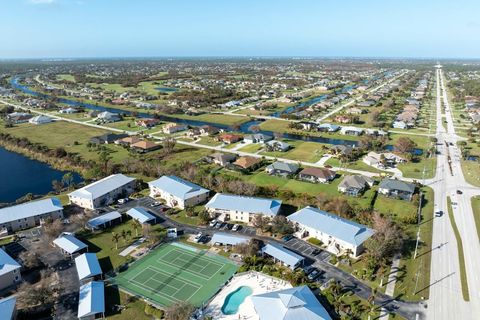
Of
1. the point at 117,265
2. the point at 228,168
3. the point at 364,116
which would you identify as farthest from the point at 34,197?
the point at 364,116

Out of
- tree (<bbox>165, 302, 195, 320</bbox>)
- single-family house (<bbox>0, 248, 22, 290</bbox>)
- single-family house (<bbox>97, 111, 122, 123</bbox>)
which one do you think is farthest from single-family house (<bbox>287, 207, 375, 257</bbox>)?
single-family house (<bbox>97, 111, 122, 123</bbox>)

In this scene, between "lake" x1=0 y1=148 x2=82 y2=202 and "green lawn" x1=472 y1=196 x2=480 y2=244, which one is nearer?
"green lawn" x1=472 y1=196 x2=480 y2=244

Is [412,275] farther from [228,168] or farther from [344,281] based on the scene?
[228,168]

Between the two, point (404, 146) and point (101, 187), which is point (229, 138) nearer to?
point (101, 187)

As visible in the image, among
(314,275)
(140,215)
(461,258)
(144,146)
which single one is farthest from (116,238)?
(461,258)

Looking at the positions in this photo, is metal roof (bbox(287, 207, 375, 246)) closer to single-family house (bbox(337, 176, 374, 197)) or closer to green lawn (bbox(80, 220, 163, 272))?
single-family house (bbox(337, 176, 374, 197))

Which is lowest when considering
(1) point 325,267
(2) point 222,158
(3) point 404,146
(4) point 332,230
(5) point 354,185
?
(1) point 325,267
